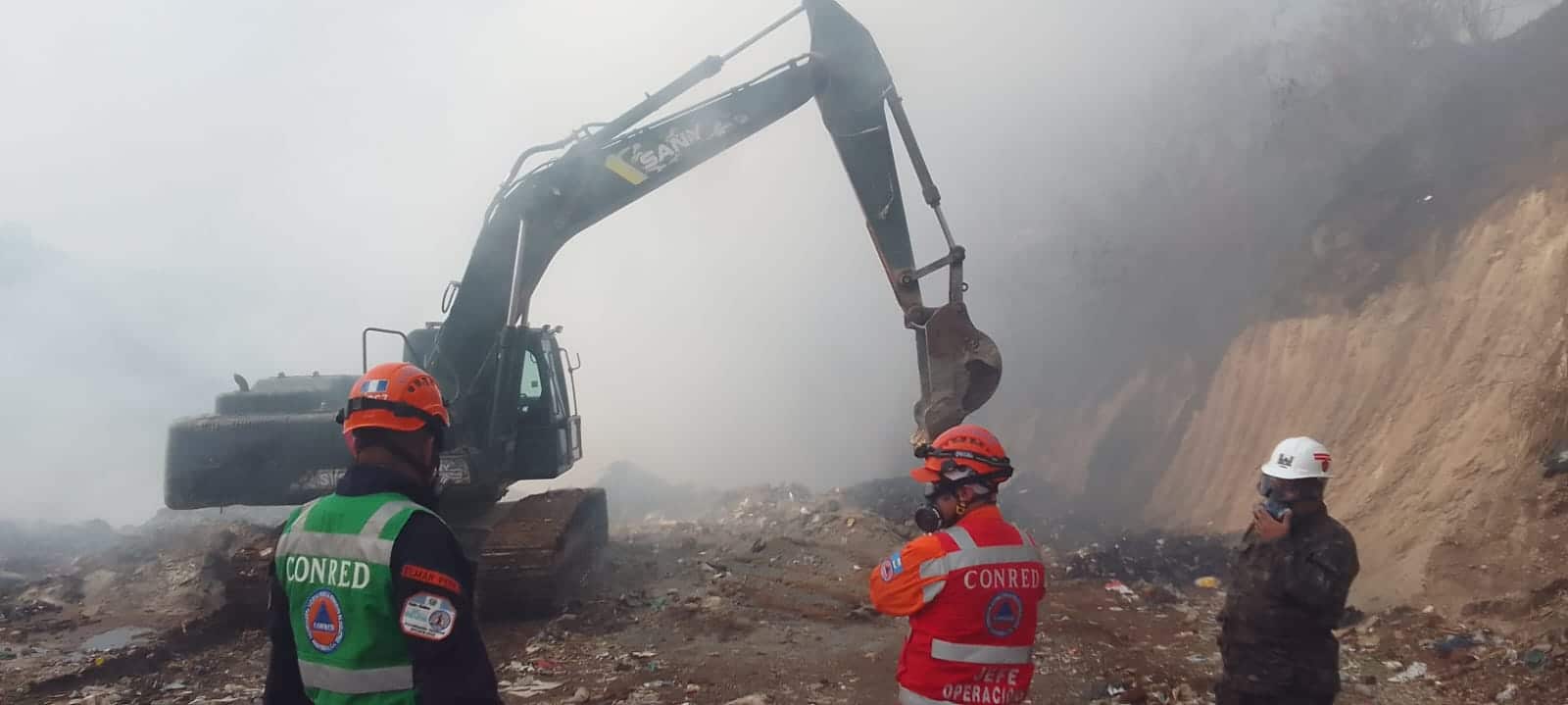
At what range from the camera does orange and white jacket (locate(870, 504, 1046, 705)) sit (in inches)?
115

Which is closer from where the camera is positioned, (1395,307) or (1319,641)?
(1319,641)

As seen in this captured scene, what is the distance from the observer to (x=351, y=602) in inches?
89.6

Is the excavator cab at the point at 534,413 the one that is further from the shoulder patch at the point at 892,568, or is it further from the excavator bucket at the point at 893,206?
the shoulder patch at the point at 892,568

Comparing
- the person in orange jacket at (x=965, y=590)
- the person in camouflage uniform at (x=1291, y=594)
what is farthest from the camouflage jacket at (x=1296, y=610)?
the person in orange jacket at (x=965, y=590)

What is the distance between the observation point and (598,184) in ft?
27.0

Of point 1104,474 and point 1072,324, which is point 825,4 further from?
point 1072,324

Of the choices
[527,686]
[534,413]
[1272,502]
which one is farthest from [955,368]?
[534,413]

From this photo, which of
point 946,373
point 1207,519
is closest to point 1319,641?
point 946,373

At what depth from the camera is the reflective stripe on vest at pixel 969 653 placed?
2934 mm

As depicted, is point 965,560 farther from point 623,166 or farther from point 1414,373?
point 1414,373

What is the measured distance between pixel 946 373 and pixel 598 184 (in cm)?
344

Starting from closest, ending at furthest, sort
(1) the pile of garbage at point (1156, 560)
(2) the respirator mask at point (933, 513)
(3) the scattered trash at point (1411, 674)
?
(2) the respirator mask at point (933, 513), (3) the scattered trash at point (1411, 674), (1) the pile of garbage at point (1156, 560)

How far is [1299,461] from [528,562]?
550 centimetres

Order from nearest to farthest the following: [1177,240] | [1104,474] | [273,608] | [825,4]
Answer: [273,608]
[825,4]
[1104,474]
[1177,240]
